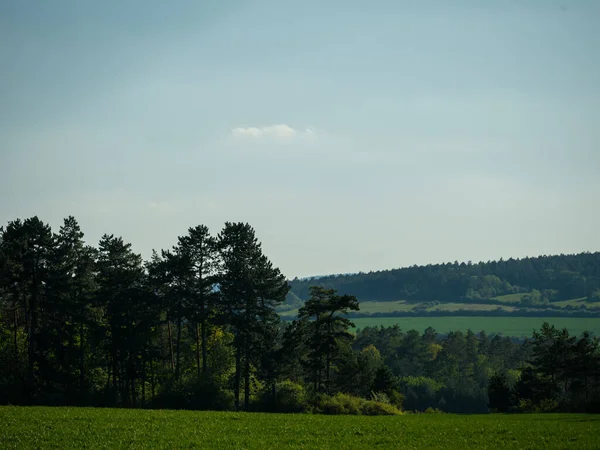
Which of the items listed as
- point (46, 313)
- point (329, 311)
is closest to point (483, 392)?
point (329, 311)

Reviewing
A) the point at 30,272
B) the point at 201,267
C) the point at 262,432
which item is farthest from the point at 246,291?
the point at 262,432

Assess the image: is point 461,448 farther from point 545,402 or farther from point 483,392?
point 483,392

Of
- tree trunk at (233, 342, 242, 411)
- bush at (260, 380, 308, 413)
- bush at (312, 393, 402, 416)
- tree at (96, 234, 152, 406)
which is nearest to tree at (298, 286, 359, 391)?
bush at (260, 380, 308, 413)

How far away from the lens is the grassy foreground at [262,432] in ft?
87.7

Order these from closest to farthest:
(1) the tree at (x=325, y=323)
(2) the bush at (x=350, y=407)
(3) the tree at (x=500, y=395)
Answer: (2) the bush at (x=350, y=407) → (1) the tree at (x=325, y=323) → (3) the tree at (x=500, y=395)

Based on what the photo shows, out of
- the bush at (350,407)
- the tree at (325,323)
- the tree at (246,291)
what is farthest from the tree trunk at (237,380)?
the bush at (350,407)

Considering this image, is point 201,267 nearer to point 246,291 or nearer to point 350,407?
point 246,291

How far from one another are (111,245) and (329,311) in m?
26.4

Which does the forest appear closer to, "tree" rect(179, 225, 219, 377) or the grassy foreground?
"tree" rect(179, 225, 219, 377)

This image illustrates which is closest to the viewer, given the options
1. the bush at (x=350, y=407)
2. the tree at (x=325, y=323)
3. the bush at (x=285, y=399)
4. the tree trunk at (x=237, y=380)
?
the bush at (x=350, y=407)

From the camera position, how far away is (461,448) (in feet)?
85.0

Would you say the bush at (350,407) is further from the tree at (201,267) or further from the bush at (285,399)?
the tree at (201,267)

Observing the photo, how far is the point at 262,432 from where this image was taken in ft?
102

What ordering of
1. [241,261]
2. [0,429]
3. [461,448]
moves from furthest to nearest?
1. [241,261]
2. [0,429]
3. [461,448]
